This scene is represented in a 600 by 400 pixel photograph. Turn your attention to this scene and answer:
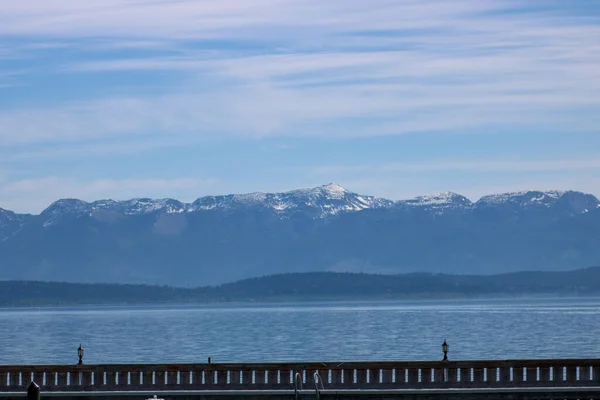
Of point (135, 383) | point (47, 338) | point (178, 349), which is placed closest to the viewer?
point (135, 383)

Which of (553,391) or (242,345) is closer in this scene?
(553,391)

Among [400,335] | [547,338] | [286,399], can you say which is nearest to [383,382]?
[286,399]

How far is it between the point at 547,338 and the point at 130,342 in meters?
49.4

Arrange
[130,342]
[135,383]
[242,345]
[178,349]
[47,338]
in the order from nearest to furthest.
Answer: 1. [135,383]
2. [178,349]
3. [242,345]
4. [130,342]
5. [47,338]

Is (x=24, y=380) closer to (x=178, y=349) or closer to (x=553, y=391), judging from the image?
(x=553, y=391)

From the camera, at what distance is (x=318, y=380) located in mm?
39625

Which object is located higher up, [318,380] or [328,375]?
[328,375]

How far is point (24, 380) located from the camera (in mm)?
41438

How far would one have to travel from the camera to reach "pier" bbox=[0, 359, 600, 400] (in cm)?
3856

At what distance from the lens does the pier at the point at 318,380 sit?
38.6 meters

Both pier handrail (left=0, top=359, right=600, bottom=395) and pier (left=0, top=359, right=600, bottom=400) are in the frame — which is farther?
pier handrail (left=0, top=359, right=600, bottom=395)

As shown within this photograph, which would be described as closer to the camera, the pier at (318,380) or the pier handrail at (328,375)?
the pier at (318,380)

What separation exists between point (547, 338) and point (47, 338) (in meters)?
67.9

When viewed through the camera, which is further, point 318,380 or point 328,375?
point 328,375
